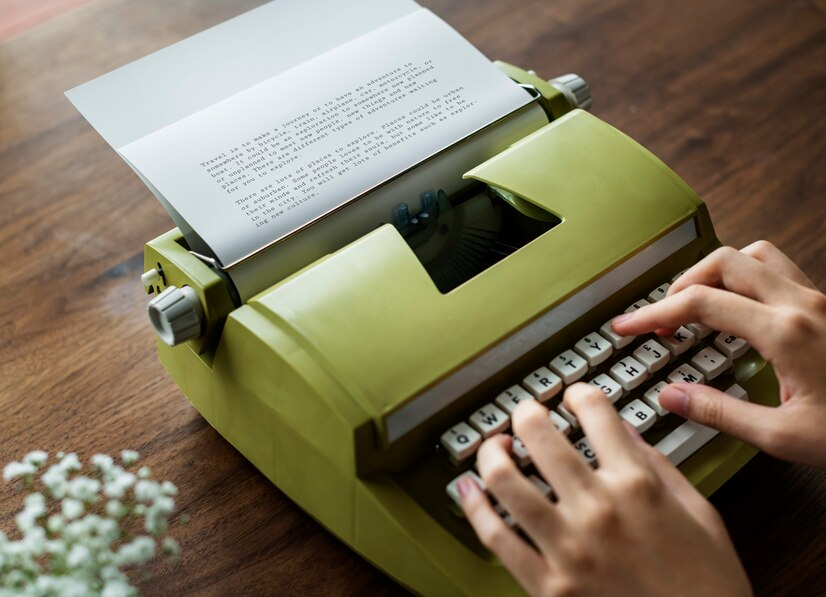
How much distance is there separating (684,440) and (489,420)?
18cm

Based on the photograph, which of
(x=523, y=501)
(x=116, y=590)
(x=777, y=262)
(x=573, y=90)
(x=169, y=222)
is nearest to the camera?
(x=116, y=590)

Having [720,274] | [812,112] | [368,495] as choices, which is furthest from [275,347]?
[812,112]

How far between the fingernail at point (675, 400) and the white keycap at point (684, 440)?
0.02m

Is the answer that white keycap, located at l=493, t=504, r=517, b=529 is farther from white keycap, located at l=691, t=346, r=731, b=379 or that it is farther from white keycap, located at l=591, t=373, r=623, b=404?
white keycap, located at l=691, t=346, r=731, b=379

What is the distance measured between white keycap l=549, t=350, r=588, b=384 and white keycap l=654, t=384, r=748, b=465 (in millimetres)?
94

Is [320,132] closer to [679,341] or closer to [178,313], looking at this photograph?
[178,313]

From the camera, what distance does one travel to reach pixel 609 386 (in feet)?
2.79

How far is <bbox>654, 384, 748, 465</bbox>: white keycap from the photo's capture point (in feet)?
2.77

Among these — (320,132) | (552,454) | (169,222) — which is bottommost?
(169,222)

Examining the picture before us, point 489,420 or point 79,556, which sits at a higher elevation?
point 79,556

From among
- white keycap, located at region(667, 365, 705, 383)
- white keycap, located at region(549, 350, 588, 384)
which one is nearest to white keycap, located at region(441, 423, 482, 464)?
white keycap, located at region(549, 350, 588, 384)

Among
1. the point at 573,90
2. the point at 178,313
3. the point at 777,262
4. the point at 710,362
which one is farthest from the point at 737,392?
the point at 178,313

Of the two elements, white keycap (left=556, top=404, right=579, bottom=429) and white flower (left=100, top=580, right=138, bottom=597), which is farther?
white keycap (left=556, top=404, right=579, bottom=429)

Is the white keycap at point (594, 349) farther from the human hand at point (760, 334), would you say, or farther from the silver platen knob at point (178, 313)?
the silver platen knob at point (178, 313)
